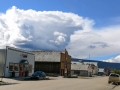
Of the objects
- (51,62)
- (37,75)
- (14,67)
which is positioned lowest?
(37,75)

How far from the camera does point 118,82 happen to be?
131 ft

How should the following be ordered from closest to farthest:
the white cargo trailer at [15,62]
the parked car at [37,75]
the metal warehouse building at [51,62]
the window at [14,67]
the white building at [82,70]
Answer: the parked car at [37,75], the white cargo trailer at [15,62], the window at [14,67], the metal warehouse building at [51,62], the white building at [82,70]

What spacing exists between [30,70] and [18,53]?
7548 millimetres

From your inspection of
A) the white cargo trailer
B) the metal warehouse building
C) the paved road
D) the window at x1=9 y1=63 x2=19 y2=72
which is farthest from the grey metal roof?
the paved road

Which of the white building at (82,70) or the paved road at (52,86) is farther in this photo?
the white building at (82,70)

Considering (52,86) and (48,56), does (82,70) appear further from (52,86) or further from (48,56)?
(52,86)

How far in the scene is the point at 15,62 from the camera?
147 feet

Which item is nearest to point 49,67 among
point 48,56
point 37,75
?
point 48,56

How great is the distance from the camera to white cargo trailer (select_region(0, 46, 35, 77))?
4141cm

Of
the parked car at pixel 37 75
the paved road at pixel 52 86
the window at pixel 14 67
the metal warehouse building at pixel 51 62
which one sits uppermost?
the metal warehouse building at pixel 51 62

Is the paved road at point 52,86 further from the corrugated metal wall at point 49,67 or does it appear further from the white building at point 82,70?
the white building at point 82,70

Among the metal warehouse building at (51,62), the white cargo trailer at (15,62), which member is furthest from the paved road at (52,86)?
the metal warehouse building at (51,62)

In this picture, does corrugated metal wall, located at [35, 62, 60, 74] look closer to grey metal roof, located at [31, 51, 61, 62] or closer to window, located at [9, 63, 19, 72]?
grey metal roof, located at [31, 51, 61, 62]

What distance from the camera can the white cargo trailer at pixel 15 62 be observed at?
41406mm
